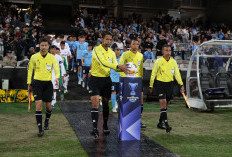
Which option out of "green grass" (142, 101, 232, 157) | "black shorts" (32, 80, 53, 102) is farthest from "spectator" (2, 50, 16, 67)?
"black shorts" (32, 80, 53, 102)

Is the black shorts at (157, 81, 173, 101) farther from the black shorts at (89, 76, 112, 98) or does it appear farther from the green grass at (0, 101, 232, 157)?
the black shorts at (89, 76, 112, 98)

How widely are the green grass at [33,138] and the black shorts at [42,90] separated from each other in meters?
0.87

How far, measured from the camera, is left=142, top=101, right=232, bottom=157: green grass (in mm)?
6668

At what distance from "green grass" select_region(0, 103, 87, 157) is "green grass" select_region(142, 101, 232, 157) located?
1.95 metres

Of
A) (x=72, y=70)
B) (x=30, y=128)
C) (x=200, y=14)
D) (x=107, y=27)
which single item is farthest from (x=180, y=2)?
(x=30, y=128)

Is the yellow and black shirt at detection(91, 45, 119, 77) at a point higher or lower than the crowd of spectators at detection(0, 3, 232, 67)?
lower

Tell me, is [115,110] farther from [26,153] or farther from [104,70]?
[26,153]

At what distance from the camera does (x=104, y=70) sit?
7.64 meters

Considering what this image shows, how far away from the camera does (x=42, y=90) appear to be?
7918mm

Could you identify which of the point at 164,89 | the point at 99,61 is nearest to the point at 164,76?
the point at 164,89

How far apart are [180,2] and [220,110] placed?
27.3 meters

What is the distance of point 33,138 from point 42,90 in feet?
3.72

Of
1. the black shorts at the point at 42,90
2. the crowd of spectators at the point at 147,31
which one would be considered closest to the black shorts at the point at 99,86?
the black shorts at the point at 42,90

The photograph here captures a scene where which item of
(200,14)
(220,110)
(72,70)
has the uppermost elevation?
(200,14)
